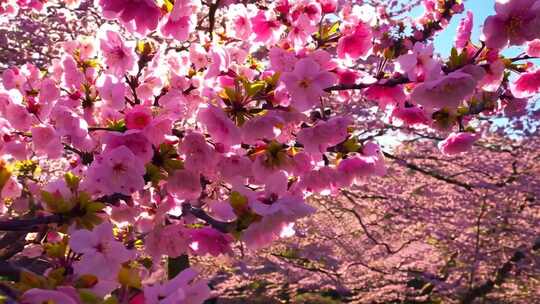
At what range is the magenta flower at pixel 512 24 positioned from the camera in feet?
6.07

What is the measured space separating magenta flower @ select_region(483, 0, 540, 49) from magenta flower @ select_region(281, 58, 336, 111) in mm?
622

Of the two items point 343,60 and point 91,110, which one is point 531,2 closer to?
point 343,60

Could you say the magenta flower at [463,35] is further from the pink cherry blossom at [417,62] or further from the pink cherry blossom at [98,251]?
the pink cherry blossom at [98,251]

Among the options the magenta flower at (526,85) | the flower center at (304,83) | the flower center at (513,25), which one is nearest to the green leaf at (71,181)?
the flower center at (304,83)

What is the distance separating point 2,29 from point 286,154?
20.3 ft

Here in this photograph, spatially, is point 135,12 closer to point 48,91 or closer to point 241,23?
point 48,91

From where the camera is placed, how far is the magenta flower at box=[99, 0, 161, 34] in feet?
6.68

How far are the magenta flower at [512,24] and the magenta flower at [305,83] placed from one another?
62cm

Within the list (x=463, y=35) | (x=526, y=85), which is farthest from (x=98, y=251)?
(x=526, y=85)

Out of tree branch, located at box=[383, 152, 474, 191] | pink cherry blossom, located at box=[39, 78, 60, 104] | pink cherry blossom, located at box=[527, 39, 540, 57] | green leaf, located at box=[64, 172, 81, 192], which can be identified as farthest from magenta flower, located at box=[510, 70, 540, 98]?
tree branch, located at box=[383, 152, 474, 191]

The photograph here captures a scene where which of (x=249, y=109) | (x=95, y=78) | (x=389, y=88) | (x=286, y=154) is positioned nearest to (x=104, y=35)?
(x=95, y=78)

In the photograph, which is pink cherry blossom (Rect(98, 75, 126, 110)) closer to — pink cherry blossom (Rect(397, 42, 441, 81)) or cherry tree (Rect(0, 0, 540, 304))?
cherry tree (Rect(0, 0, 540, 304))

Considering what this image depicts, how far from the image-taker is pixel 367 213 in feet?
32.2

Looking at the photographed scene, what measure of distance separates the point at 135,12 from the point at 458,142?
1624mm
